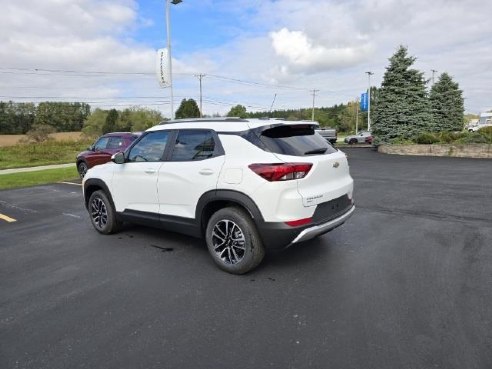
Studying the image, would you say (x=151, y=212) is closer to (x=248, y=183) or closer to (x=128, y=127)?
(x=248, y=183)

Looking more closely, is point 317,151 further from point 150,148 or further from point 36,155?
point 36,155

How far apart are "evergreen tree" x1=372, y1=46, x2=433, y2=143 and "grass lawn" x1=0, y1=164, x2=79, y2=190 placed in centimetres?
1955

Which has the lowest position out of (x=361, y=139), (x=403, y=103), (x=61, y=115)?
(x=361, y=139)

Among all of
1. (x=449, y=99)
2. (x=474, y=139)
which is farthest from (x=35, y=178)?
(x=449, y=99)

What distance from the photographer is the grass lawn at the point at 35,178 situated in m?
12.8

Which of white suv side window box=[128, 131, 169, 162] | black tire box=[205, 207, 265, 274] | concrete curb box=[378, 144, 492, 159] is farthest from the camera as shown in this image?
concrete curb box=[378, 144, 492, 159]

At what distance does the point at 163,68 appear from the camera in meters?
17.7

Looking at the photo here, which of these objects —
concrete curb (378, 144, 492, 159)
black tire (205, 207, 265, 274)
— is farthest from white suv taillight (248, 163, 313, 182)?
concrete curb (378, 144, 492, 159)

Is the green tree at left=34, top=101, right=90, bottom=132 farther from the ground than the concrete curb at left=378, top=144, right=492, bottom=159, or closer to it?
farther from the ground

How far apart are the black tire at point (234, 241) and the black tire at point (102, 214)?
213 centimetres

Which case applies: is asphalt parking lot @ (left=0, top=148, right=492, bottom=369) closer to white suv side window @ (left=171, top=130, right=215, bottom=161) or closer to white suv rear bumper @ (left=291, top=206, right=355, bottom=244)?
white suv rear bumper @ (left=291, top=206, right=355, bottom=244)

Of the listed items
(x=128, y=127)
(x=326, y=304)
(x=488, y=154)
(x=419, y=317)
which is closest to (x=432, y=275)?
(x=419, y=317)

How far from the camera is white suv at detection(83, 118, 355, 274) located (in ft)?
12.6

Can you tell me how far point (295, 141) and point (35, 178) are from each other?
42.7ft
